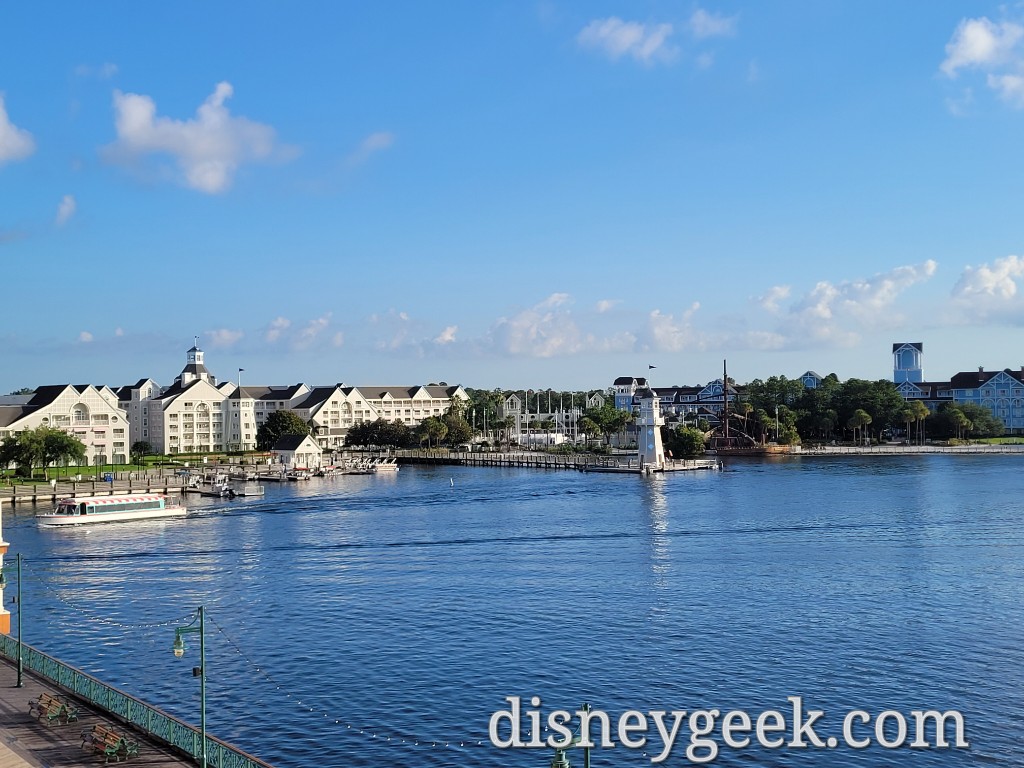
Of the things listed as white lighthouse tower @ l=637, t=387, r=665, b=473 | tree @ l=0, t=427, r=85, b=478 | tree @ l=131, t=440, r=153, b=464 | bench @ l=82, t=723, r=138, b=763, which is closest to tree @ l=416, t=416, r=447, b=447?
tree @ l=131, t=440, r=153, b=464

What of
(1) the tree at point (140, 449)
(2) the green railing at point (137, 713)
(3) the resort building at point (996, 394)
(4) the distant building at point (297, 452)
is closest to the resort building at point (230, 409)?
(1) the tree at point (140, 449)

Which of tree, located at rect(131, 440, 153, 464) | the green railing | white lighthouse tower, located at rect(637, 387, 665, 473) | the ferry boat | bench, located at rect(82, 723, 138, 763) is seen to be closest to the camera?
the green railing

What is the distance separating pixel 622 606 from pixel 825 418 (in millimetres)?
138638

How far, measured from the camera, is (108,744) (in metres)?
19.9

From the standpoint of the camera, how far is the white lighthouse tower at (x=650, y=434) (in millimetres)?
118562

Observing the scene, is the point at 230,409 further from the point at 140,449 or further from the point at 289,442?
the point at 289,442

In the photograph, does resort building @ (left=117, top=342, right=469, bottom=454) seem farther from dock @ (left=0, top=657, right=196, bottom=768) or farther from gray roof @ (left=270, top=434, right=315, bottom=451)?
dock @ (left=0, top=657, right=196, bottom=768)

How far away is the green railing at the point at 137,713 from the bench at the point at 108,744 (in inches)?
29.2

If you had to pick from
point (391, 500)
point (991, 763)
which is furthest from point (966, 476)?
point (991, 763)

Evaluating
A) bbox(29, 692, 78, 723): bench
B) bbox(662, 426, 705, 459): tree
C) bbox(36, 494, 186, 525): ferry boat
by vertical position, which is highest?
bbox(662, 426, 705, 459): tree

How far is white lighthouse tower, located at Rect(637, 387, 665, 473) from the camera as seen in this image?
118562 millimetres

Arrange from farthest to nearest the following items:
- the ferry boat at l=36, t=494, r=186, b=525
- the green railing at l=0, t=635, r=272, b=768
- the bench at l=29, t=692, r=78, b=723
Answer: the ferry boat at l=36, t=494, r=186, b=525, the bench at l=29, t=692, r=78, b=723, the green railing at l=0, t=635, r=272, b=768

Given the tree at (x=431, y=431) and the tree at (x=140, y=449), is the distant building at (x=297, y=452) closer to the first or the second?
the tree at (x=140, y=449)

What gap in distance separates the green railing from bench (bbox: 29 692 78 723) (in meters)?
0.86
